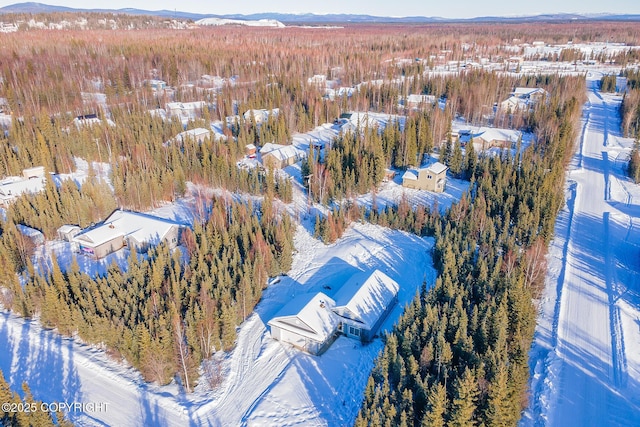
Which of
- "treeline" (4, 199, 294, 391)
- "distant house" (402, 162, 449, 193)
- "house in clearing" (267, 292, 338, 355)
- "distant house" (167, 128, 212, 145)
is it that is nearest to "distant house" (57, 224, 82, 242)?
"treeline" (4, 199, 294, 391)

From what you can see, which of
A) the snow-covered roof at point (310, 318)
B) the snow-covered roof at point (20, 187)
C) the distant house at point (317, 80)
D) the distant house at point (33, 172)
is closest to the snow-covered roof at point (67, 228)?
the snow-covered roof at point (20, 187)

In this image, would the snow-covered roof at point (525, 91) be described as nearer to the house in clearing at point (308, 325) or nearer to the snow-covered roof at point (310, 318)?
the snow-covered roof at point (310, 318)

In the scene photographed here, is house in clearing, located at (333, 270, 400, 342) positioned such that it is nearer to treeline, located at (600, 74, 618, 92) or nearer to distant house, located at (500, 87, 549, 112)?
distant house, located at (500, 87, 549, 112)

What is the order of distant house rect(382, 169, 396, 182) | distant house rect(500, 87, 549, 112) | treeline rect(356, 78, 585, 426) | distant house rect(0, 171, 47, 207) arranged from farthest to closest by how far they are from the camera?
1. distant house rect(500, 87, 549, 112)
2. distant house rect(382, 169, 396, 182)
3. distant house rect(0, 171, 47, 207)
4. treeline rect(356, 78, 585, 426)

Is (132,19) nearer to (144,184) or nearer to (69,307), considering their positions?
(144,184)

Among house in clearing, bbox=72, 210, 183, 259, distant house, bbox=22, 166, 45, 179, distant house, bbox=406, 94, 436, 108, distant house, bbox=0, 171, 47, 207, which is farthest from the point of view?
distant house, bbox=406, 94, 436, 108

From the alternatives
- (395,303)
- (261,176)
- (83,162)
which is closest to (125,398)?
(395,303)
